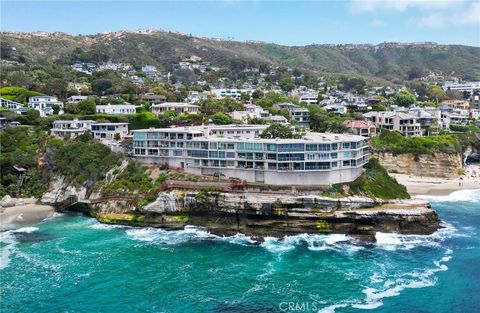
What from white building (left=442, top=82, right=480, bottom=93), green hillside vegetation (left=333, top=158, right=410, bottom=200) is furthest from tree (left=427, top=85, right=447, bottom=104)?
green hillside vegetation (left=333, top=158, right=410, bottom=200)

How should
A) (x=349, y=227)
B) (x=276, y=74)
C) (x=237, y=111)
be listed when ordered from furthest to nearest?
1. (x=276, y=74)
2. (x=237, y=111)
3. (x=349, y=227)

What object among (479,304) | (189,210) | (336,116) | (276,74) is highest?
(276,74)

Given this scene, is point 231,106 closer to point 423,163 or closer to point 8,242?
point 423,163

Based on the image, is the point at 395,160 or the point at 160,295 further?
the point at 395,160

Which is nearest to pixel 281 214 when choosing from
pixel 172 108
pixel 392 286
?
pixel 392 286

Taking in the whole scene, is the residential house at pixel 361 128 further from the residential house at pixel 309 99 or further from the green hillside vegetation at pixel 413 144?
the residential house at pixel 309 99

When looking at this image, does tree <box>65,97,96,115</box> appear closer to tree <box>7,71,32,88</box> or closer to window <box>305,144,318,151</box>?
tree <box>7,71,32,88</box>

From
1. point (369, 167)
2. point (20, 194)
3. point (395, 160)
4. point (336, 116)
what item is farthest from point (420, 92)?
point (20, 194)

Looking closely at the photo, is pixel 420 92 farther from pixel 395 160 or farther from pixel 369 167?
pixel 369 167
